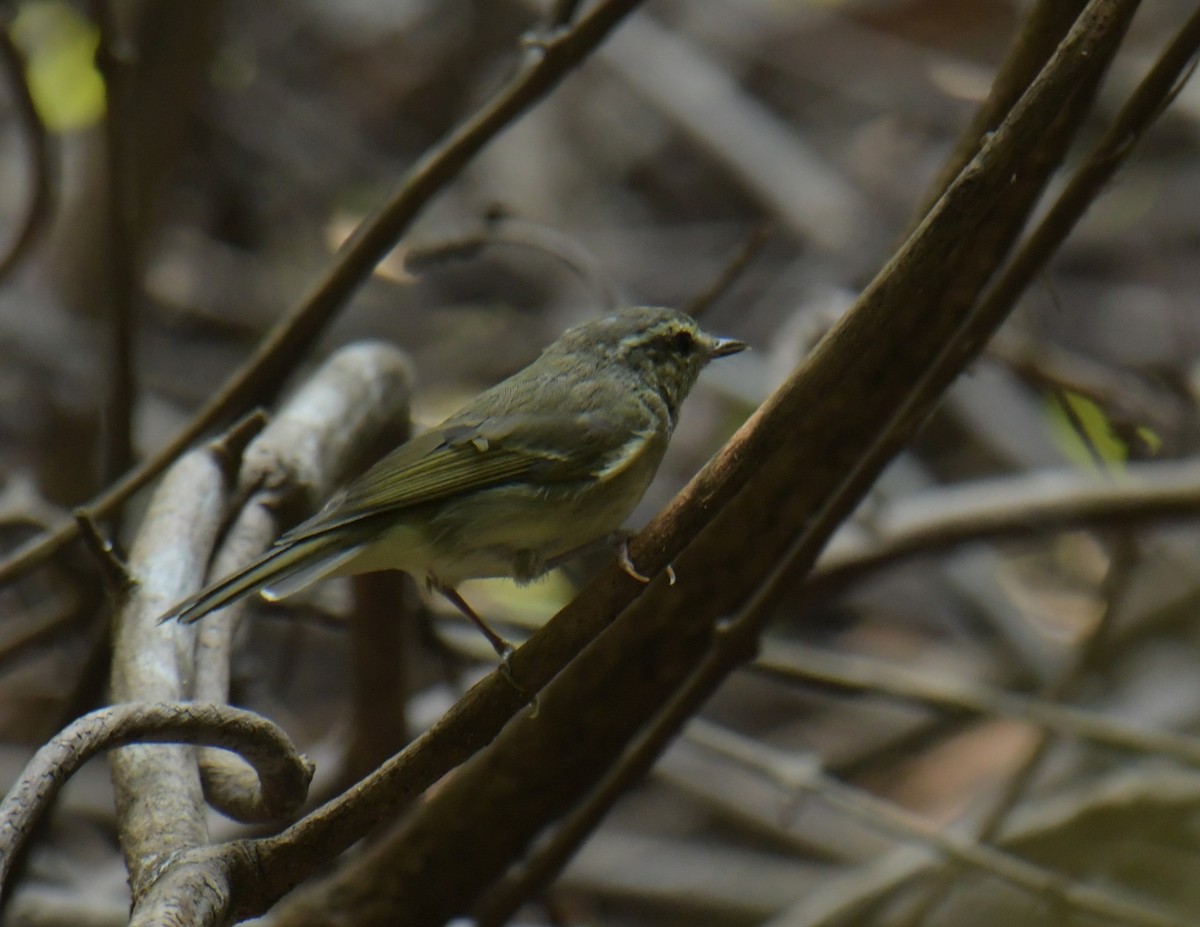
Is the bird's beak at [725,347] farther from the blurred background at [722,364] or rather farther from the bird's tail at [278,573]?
the bird's tail at [278,573]

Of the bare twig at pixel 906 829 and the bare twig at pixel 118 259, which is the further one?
the bare twig at pixel 118 259

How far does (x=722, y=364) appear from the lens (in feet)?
18.2

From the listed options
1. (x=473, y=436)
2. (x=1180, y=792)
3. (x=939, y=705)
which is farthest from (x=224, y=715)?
(x=1180, y=792)

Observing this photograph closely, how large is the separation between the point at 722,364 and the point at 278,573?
347cm

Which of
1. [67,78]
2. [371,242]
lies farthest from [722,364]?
[371,242]

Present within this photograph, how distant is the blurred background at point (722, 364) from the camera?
3.62m

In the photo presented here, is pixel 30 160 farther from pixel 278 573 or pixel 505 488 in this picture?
pixel 278 573

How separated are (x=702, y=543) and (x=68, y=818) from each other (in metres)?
3.03

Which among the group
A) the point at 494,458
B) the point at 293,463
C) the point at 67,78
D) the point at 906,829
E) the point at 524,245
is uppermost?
the point at 67,78

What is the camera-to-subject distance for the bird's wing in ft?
8.93

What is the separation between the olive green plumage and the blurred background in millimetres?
620

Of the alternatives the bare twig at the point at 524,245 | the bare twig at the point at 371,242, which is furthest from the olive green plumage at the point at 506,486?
the bare twig at the point at 524,245

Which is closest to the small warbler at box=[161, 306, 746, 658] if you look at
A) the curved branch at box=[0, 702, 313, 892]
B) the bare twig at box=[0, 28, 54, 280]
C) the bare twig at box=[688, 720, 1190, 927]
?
the curved branch at box=[0, 702, 313, 892]

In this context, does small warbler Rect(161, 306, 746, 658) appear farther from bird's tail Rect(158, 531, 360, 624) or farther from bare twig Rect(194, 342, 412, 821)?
bare twig Rect(194, 342, 412, 821)
